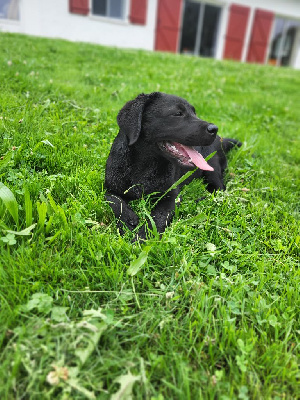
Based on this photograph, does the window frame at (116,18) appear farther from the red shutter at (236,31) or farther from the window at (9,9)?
the red shutter at (236,31)

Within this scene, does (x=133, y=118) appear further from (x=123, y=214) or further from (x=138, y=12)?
(x=138, y=12)

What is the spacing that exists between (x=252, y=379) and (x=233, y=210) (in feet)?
5.14

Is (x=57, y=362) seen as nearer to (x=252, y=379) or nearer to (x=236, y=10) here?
(x=252, y=379)

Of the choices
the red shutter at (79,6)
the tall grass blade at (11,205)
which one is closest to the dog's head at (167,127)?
the tall grass blade at (11,205)

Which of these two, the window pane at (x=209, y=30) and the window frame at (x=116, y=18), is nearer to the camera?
the window frame at (x=116, y=18)

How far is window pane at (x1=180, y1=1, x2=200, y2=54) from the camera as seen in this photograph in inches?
616

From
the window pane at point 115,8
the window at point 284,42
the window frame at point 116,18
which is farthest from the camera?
the window at point 284,42

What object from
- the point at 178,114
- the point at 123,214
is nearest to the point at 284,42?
the point at 178,114

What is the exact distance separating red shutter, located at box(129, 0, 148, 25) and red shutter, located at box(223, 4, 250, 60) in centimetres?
482

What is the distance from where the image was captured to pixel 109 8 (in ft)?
44.8

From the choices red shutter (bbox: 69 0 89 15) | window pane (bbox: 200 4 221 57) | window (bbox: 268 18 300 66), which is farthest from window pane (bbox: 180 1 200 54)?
window (bbox: 268 18 300 66)

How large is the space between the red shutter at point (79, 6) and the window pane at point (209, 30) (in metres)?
6.70

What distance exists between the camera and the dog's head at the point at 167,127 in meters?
2.59

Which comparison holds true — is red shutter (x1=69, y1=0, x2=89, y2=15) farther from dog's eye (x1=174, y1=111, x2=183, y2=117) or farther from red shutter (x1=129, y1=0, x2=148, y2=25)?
dog's eye (x1=174, y1=111, x2=183, y2=117)
